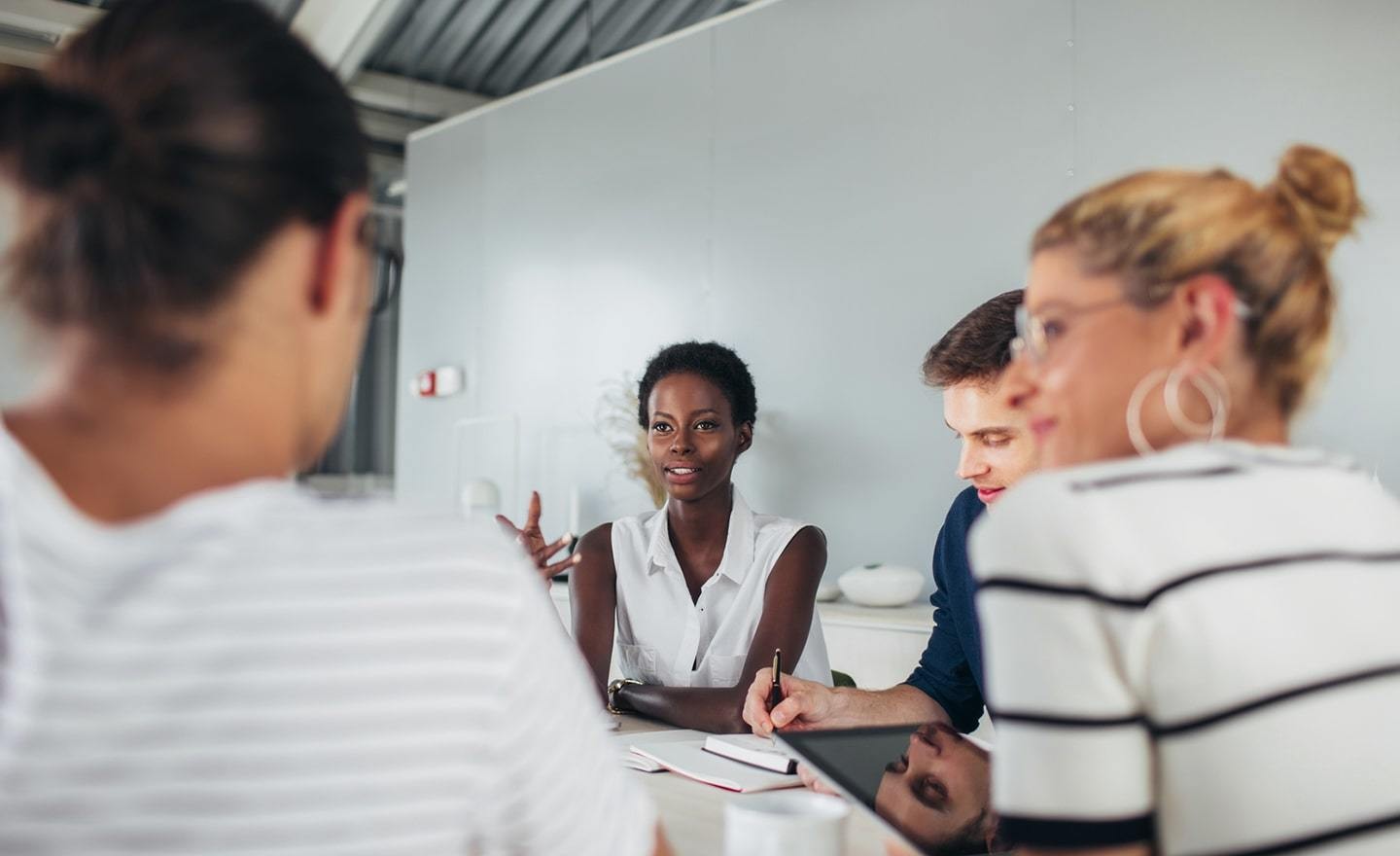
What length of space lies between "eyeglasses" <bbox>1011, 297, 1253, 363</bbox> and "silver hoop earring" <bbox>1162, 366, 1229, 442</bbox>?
0.16 feet

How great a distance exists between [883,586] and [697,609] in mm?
960

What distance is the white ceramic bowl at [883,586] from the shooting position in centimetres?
314

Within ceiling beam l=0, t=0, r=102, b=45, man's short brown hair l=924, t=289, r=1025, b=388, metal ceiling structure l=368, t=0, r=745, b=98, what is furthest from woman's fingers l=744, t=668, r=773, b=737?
ceiling beam l=0, t=0, r=102, b=45

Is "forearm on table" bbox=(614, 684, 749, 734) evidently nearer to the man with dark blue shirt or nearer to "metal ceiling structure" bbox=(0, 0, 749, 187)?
the man with dark blue shirt

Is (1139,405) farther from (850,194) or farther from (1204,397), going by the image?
(850,194)

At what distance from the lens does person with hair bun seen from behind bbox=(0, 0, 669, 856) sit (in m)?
0.58

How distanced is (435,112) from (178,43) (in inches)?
224

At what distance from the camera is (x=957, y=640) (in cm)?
192

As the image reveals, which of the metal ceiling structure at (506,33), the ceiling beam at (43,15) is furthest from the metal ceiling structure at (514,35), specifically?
the ceiling beam at (43,15)

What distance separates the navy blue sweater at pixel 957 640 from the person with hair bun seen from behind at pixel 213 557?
1.31 metres

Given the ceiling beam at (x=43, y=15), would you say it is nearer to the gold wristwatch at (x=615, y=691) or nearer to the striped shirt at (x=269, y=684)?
the gold wristwatch at (x=615, y=691)

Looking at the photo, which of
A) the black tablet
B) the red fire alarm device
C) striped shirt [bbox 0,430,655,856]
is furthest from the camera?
the red fire alarm device

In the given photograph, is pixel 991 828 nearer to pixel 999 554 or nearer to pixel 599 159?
pixel 999 554

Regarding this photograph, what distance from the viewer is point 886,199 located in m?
3.53
